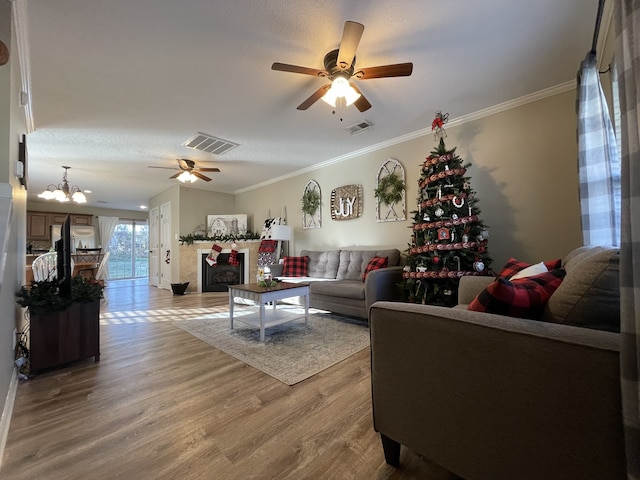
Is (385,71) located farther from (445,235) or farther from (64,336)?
(64,336)

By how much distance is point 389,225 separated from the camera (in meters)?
4.12

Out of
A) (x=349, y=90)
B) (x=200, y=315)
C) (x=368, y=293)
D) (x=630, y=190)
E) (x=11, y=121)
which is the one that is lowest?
(x=200, y=315)

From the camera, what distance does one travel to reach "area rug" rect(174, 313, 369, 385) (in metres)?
2.14

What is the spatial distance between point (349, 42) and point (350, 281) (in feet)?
9.16

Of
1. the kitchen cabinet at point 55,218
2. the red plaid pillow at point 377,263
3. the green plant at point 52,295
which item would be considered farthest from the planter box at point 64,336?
the kitchen cabinet at point 55,218

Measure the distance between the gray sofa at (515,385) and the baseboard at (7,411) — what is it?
6.24ft


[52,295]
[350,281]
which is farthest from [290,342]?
[52,295]

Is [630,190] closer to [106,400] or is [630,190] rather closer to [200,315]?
[106,400]

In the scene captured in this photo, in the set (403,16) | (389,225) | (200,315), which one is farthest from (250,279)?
(403,16)

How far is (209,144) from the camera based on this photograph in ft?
13.1

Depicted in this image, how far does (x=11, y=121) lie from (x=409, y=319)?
8.60ft

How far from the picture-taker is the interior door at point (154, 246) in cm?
710

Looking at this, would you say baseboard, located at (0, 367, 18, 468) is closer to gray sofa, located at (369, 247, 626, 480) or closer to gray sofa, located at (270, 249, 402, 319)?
gray sofa, located at (369, 247, 626, 480)

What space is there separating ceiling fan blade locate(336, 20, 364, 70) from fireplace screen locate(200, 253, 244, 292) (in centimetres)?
491
